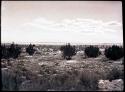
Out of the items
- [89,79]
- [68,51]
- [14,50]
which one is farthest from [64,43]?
[14,50]

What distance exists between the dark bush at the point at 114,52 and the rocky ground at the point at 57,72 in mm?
66

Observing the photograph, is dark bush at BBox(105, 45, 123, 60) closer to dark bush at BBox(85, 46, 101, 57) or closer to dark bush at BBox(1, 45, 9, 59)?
dark bush at BBox(85, 46, 101, 57)

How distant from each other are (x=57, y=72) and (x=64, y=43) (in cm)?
49

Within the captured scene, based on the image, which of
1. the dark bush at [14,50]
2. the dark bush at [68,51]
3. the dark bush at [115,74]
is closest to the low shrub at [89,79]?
the dark bush at [115,74]

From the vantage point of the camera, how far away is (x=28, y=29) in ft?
16.4

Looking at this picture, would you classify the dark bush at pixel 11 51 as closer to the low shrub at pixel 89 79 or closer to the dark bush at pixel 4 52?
the dark bush at pixel 4 52

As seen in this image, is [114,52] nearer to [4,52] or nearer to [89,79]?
[89,79]

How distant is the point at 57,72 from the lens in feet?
16.1

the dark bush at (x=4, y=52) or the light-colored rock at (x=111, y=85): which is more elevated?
the dark bush at (x=4, y=52)

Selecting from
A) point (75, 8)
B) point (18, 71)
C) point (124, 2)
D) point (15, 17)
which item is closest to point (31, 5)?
point (15, 17)

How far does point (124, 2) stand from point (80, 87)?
1.51 metres

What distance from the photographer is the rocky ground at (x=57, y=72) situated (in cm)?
482

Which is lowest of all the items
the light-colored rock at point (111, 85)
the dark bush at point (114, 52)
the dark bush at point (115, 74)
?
the light-colored rock at point (111, 85)

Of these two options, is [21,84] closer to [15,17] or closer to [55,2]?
[15,17]
